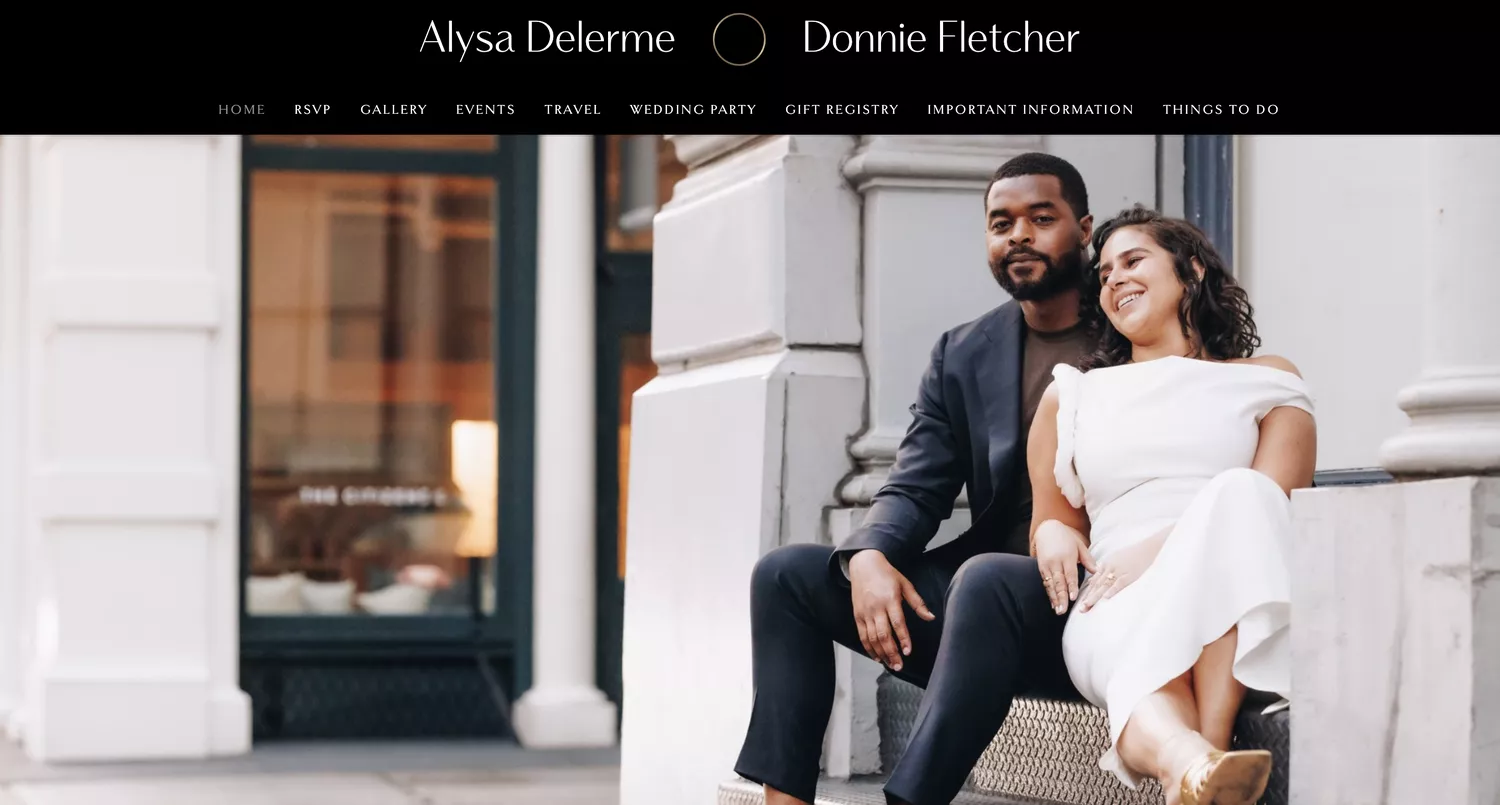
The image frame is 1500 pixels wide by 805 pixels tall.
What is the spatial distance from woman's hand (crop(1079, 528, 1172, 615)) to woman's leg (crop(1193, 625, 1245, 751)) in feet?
0.76

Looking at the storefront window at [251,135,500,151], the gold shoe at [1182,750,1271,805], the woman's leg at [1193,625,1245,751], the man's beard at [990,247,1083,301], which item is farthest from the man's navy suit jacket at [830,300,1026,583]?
the storefront window at [251,135,500,151]

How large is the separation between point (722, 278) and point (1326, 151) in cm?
150

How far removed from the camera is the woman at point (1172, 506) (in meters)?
3.20

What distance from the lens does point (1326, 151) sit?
488 cm

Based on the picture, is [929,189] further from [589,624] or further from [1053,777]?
[589,624]

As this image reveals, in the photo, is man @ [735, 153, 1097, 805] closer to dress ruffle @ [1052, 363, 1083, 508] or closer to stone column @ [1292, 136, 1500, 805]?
dress ruffle @ [1052, 363, 1083, 508]

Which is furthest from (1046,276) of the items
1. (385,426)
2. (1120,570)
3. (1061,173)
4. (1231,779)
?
(385,426)

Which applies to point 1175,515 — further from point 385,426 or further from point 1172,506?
point 385,426

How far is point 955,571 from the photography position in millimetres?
4051

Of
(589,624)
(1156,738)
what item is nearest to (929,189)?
(1156,738)

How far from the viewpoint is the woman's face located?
374 cm
